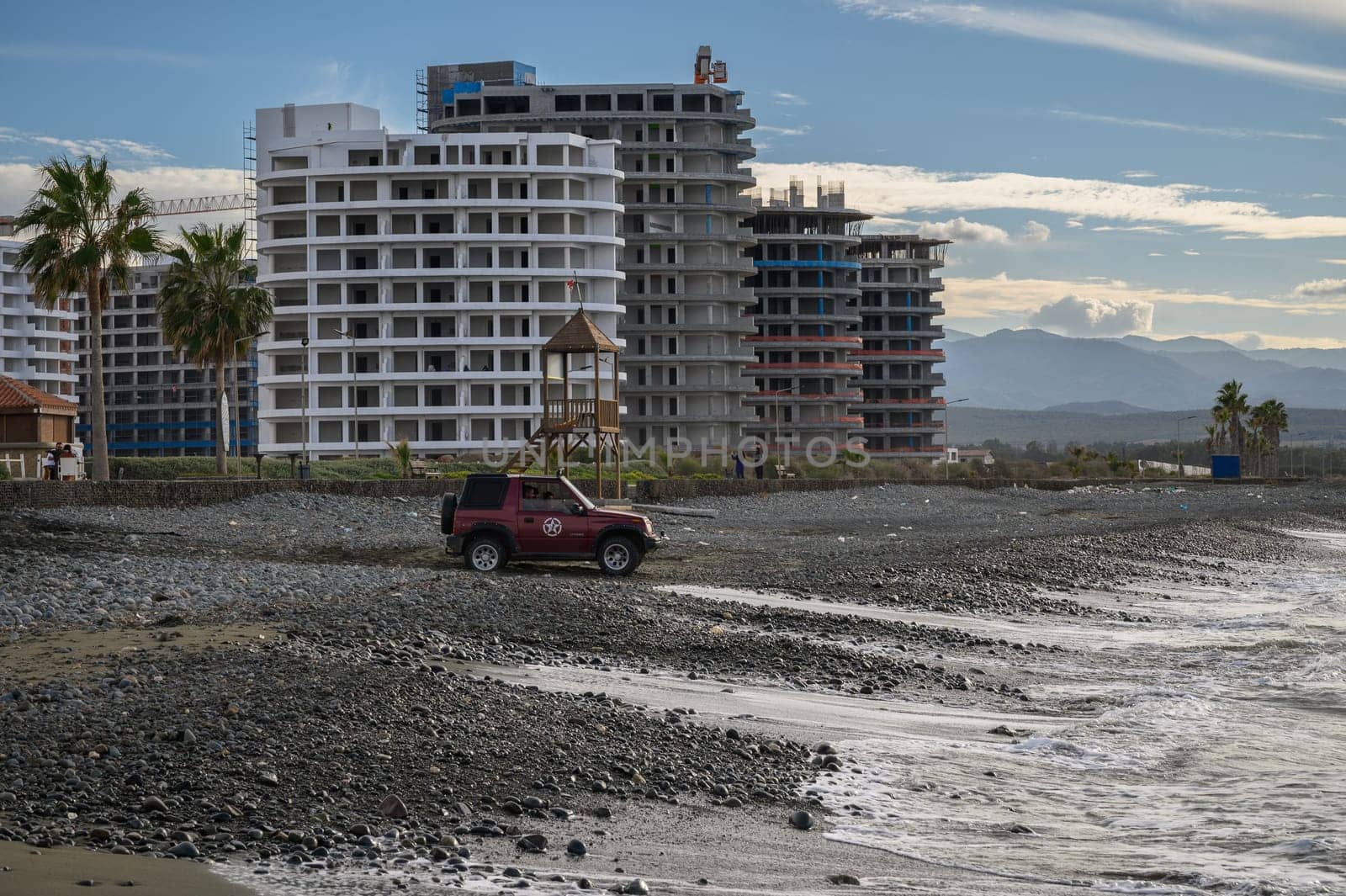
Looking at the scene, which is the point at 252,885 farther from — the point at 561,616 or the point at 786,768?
the point at 561,616

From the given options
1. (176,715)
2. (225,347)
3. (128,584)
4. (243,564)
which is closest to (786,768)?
(176,715)

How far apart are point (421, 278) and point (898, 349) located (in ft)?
210

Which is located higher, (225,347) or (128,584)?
(225,347)

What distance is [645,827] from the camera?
30.1 feet

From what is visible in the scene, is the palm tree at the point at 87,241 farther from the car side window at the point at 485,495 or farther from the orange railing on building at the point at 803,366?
the orange railing on building at the point at 803,366

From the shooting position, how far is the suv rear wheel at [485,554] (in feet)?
80.2

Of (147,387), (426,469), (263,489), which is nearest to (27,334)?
(147,387)

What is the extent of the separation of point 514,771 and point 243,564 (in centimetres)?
1491

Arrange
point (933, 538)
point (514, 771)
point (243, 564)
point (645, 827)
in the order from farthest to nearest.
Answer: point (933, 538) < point (243, 564) < point (514, 771) < point (645, 827)

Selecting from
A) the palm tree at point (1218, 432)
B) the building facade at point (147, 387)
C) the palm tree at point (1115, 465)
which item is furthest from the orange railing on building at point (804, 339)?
the building facade at point (147, 387)

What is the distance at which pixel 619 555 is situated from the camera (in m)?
24.8

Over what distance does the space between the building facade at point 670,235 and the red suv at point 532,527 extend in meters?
87.7

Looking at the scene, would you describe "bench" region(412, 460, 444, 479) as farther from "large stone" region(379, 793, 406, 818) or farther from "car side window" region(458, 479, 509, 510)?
"large stone" region(379, 793, 406, 818)

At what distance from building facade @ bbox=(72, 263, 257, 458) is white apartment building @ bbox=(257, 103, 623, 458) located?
232 feet
